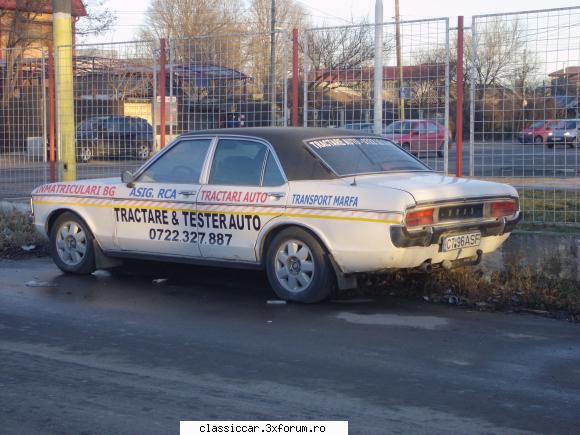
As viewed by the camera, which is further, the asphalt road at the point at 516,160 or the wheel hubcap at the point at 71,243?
the wheel hubcap at the point at 71,243

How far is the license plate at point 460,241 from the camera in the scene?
25.1ft

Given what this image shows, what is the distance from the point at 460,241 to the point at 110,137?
779 cm

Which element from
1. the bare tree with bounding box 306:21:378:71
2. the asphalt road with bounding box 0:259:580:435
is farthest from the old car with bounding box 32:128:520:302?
the bare tree with bounding box 306:21:378:71

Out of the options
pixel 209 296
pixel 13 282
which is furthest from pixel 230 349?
pixel 13 282

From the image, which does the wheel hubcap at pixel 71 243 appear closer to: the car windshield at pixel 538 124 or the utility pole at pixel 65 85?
the utility pole at pixel 65 85

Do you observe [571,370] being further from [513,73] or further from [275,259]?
[513,73]

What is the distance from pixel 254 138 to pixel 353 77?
124 inches

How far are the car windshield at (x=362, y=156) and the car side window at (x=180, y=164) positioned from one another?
118 centimetres

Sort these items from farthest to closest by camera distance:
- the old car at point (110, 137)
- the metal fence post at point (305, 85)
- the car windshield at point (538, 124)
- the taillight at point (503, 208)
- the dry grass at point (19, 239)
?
the old car at point (110, 137) → the metal fence post at point (305, 85) → the dry grass at point (19, 239) → the car windshield at point (538, 124) → the taillight at point (503, 208)

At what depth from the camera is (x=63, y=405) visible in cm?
507

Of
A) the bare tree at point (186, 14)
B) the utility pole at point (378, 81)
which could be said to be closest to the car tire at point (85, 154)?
the utility pole at point (378, 81)

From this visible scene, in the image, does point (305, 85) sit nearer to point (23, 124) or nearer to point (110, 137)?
point (110, 137)

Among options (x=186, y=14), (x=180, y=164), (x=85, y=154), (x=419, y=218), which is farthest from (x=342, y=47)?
(x=186, y=14)

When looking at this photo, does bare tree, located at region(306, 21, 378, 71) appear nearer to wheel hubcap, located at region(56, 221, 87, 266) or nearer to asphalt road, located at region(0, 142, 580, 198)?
asphalt road, located at region(0, 142, 580, 198)
